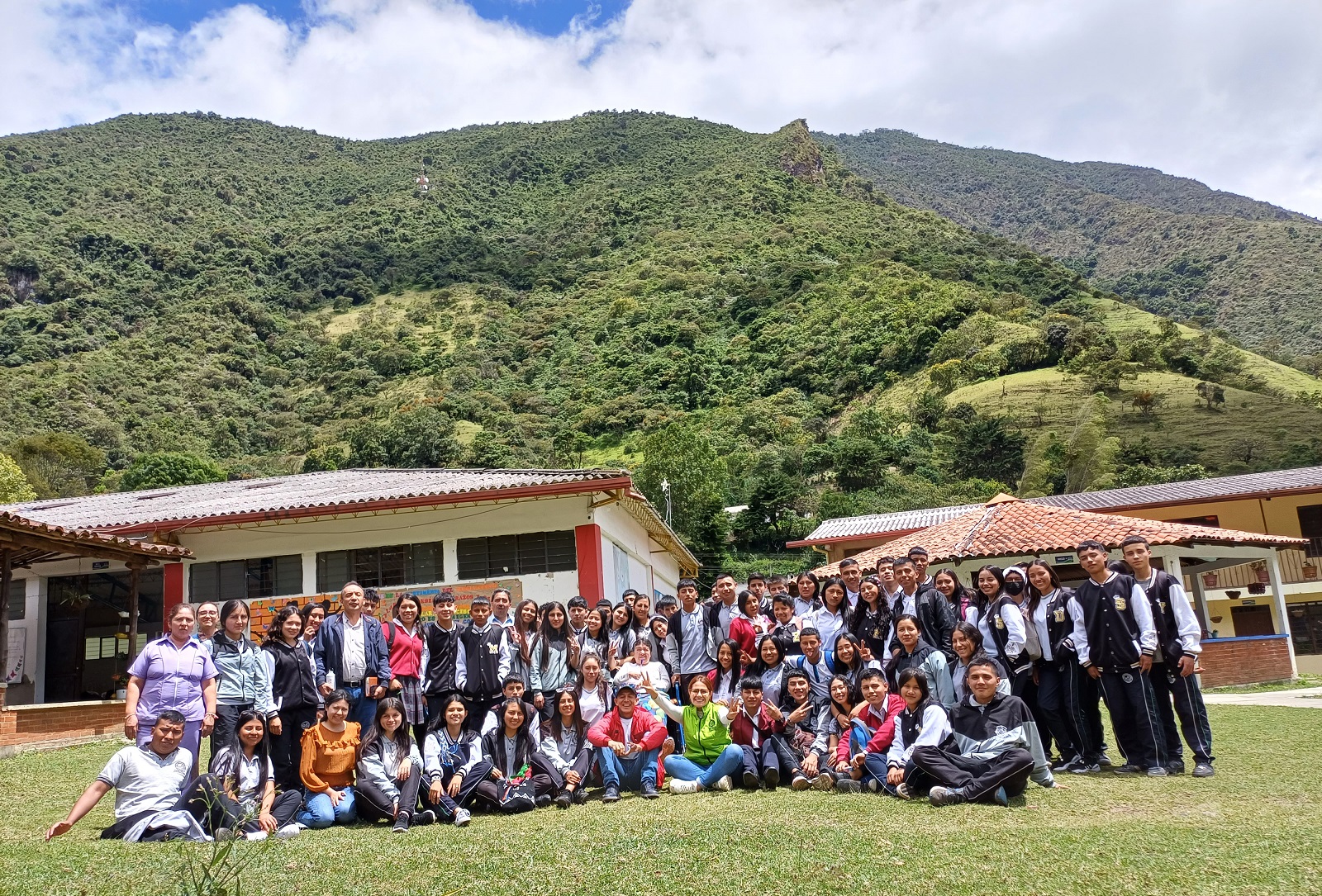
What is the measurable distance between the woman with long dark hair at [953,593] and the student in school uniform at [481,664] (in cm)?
345

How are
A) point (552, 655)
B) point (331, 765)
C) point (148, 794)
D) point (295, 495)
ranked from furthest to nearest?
point (295, 495), point (552, 655), point (331, 765), point (148, 794)

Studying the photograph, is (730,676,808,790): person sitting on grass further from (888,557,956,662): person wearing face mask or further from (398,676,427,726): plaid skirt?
(398,676,427,726): plaid skirt

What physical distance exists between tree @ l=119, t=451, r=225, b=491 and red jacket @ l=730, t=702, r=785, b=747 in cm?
3735

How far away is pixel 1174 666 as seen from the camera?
671 cm

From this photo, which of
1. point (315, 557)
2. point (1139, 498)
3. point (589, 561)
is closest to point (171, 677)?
point (589, 561)

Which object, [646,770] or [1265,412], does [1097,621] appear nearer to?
[646,770]

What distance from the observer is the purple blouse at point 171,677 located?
6078mm

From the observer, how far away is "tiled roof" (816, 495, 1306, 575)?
45.5 feet

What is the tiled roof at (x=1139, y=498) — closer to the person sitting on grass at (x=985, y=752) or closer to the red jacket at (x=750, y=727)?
the red jacket at (x=750, y=727)

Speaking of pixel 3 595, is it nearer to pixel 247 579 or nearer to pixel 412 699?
pixel 247 579

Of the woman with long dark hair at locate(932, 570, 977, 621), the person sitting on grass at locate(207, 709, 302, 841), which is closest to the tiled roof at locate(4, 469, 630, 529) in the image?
the woman with long dark hair at locate(932, 570, 977, 621)

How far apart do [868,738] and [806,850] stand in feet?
6.81

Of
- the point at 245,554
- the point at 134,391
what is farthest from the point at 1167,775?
the point at 134,391

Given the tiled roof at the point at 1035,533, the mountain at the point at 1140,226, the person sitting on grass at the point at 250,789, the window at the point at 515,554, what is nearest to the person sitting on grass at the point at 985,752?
the person sitting on grass at the point at 250,789
